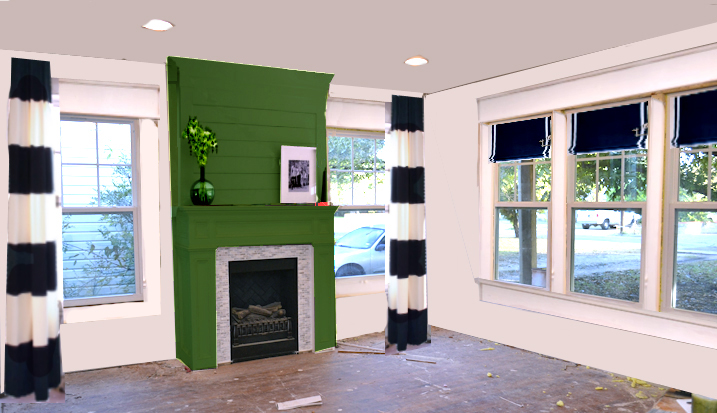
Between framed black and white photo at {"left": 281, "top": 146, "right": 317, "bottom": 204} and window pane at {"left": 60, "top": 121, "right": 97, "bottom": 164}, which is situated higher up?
window pane at {"left": 60, "top": 121, "right": 97, "bottom": 164}

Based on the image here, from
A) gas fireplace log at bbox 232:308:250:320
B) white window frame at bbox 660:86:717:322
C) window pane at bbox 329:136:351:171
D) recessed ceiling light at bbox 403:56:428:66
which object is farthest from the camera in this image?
window pane at bbox 329:136:351:171

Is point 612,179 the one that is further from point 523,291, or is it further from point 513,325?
point 513,325

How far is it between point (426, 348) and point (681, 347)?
1989 millimetres

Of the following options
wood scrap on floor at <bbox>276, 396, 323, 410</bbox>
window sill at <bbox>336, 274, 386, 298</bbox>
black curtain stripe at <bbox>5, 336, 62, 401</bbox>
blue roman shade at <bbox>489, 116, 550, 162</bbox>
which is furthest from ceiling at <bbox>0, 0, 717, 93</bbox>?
wood scrap on floor at <bbox>276, 396, 323, 410</bbox>

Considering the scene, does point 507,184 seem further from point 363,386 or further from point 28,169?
point 28,169

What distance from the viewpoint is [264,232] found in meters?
4.16

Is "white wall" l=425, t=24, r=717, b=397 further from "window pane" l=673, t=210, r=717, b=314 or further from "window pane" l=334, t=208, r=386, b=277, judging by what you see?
"window pane" l=334, t=208, r=386, b=277

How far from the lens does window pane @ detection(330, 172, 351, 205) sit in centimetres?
482

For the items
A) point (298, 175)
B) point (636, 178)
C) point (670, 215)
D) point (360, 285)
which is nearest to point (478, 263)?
point (360, 285)

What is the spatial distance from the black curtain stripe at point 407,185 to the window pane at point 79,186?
2.54m

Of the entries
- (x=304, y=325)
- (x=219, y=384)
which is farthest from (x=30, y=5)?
(x=304, y=325)

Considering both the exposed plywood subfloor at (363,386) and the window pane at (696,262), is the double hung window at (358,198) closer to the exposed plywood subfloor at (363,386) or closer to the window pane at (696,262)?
the exposed plywood subfloor at (363,386)

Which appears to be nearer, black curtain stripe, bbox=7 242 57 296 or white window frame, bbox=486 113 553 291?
black curtain stripe, bbox=7 242 57 296

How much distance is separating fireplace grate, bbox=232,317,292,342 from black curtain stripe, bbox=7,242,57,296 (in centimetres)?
140
